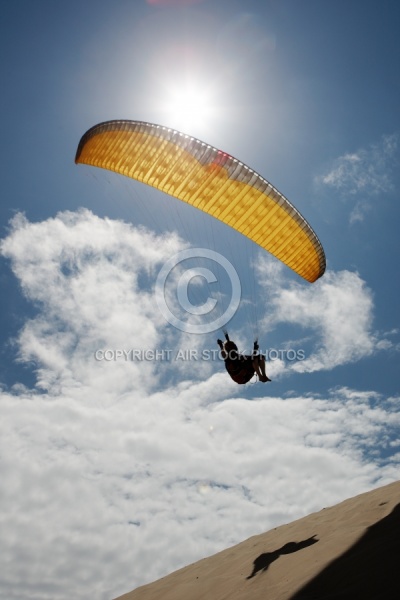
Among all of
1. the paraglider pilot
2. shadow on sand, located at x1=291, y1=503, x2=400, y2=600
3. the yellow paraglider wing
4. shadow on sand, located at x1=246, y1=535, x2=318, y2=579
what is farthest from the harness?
shadow on sand, located at x1=291, y1=503, x2=400, y2=600

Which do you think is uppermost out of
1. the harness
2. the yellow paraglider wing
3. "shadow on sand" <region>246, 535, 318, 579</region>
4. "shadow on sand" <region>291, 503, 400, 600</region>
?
the yellow paraglider wing

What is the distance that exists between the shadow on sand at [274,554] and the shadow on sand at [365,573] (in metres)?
1.88

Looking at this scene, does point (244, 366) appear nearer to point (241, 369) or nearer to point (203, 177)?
point (241, 369)

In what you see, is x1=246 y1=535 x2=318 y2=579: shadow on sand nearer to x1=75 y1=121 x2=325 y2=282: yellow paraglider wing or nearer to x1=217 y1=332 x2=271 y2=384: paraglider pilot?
x1=217 y1=332 x2=271 y2=384: paraglider pilot

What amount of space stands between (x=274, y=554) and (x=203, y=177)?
8.30 meters

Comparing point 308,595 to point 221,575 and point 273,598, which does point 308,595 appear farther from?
point 221,575

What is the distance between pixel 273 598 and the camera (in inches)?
262

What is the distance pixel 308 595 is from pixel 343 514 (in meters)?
4.25

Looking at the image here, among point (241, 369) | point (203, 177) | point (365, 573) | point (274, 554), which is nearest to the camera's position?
point (365, 573)

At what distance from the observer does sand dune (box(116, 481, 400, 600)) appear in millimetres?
5973

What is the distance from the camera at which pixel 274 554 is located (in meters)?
9.32

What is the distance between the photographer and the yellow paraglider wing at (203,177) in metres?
9.74

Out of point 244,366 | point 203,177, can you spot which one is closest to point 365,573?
point 244,366

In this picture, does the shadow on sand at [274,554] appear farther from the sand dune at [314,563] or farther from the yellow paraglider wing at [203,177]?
the yellow paraglider wing at [203,177]
